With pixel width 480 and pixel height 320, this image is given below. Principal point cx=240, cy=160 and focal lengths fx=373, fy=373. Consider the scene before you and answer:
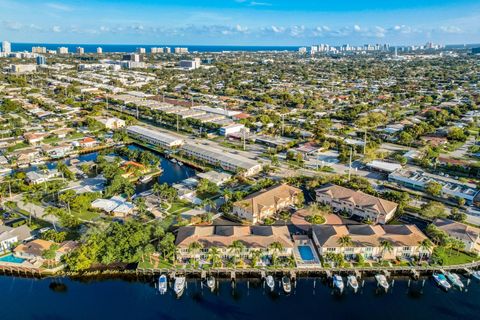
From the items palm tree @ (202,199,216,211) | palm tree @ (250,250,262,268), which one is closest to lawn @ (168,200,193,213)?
palm tree @ (202,199,216,211)

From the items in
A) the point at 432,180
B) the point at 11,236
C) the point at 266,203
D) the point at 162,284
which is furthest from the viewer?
the point at 432,180

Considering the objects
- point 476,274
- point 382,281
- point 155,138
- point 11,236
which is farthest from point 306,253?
point 155,138

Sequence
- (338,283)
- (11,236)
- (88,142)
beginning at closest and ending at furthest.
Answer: (338,283) → (11,236) → (88,142)

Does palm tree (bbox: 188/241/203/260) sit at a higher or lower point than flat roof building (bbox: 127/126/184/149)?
lower

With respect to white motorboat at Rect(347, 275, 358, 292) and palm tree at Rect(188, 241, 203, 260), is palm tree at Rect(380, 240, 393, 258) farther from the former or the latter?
palm tree at Rect(188, 241, 203, 260)

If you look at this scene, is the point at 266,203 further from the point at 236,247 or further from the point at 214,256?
the point at 214,256

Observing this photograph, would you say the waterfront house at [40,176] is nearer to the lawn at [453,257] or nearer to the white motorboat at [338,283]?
the white motorboat at [338,283]

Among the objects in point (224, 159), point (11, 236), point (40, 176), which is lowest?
point (11, 236)
